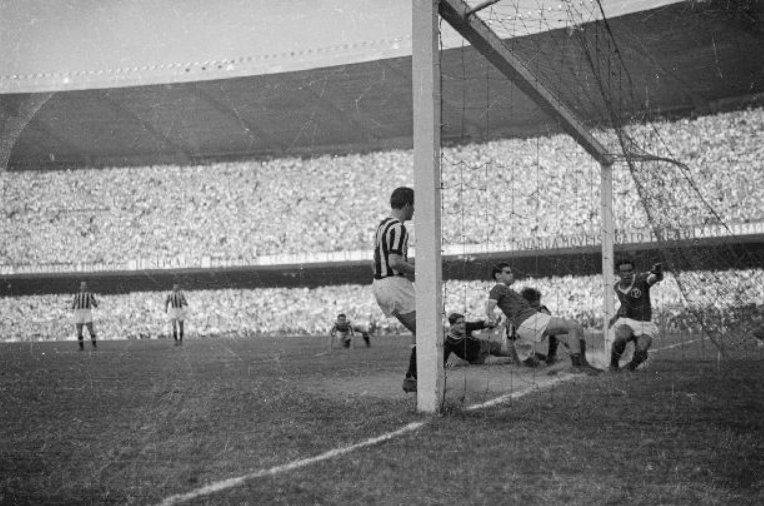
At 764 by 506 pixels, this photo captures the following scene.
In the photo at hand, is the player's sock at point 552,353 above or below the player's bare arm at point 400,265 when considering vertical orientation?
below

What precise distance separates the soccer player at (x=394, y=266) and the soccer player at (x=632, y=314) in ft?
9.90

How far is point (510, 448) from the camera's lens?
12.3 feet

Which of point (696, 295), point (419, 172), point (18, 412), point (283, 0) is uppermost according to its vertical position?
point (283, 0)

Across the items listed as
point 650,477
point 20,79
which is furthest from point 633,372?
point 20,79

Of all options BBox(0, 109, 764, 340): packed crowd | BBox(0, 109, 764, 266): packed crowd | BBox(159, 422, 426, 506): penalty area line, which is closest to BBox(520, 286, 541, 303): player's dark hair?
BBox(159, 422, 426, 506): penalty area line

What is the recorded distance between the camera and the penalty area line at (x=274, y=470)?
2934 millimetres

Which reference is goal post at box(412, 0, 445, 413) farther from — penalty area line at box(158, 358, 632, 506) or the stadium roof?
the stadium roof

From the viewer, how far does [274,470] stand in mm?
3398

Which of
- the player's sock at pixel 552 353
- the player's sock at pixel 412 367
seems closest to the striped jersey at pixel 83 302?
the player's sock at pixel 552 353

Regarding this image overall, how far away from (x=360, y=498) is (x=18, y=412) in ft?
13.8

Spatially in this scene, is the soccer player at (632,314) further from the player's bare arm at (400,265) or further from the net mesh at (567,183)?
the net mesh at (567,183)

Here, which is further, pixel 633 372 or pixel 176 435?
pixel 633 372

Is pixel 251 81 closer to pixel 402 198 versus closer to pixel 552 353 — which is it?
pixel 552 353

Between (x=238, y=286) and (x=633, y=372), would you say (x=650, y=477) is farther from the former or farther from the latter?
(x=238, y=286)
